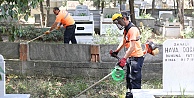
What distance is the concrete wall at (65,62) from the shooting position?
311 inches

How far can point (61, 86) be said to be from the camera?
284 inches

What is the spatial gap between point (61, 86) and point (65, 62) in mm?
868

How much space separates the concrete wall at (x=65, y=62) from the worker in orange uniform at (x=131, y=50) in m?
1.96

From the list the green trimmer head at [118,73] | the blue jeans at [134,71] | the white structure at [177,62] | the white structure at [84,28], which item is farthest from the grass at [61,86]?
the white structure at [84,28]

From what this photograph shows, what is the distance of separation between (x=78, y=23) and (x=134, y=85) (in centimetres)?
910

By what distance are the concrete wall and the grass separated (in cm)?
17

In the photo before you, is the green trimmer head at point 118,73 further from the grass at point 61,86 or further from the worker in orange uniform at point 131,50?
the grass at point 61,86

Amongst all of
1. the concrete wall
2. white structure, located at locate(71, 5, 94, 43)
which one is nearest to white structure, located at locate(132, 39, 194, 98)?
the concrete wall

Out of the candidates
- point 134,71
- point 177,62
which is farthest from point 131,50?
point 177,62

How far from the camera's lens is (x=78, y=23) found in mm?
14719

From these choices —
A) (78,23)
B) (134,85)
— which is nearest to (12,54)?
(134,85)

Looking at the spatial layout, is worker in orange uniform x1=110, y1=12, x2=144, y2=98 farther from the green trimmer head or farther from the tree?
the tree

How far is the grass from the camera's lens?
6.69 meters

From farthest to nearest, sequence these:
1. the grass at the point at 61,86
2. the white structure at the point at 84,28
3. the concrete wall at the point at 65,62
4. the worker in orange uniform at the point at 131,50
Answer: the white structure at the point at 84,28 < the concrete wall at the point at 65,62 < the grass at the point at 61,86 < the worker in orange uniform at the point at 131,50
